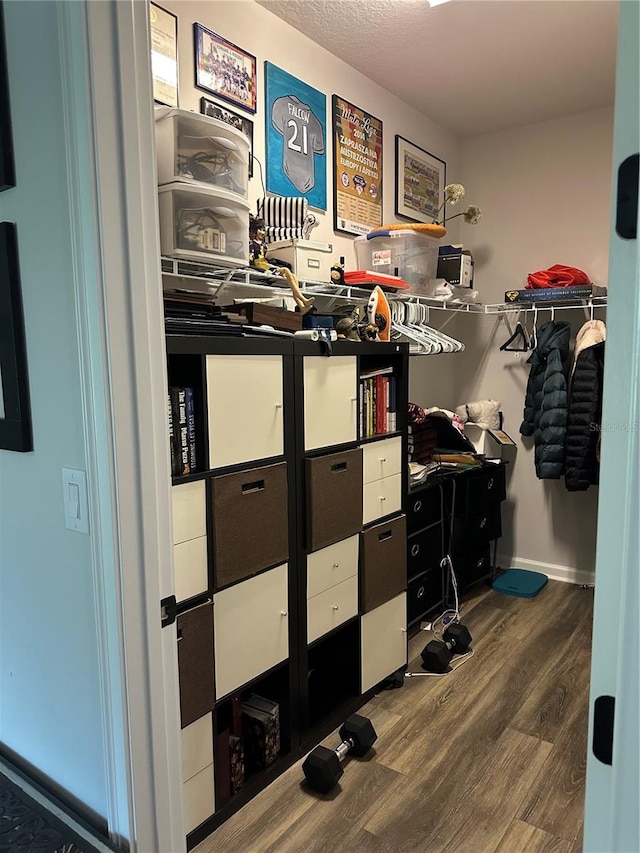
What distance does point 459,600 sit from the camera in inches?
137

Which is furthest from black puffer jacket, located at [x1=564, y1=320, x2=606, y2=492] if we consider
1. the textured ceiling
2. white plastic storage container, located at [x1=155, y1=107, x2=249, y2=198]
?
white plastic storage container, located at [x1=155, y1=107, x2=249, y2=198]

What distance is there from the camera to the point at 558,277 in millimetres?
3449

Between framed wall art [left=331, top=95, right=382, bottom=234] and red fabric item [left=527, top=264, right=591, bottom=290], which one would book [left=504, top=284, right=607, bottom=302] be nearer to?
red fabric item [left=527, top=264, right=591, bottom=290]

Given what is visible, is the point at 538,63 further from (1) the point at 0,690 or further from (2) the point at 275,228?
(1) the point at 0,690

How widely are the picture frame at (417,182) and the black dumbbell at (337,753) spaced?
8.50 feet

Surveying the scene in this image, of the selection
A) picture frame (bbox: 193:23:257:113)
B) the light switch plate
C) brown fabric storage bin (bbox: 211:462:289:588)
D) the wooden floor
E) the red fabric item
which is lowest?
the wooden floor

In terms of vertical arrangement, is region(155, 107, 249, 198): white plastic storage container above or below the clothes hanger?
above

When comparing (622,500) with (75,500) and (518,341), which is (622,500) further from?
(518,341)

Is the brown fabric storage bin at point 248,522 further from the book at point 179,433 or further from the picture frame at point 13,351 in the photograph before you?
the picture frame at point 13,351

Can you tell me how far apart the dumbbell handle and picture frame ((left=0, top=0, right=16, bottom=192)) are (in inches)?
75.9

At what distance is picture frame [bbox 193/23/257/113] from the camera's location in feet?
7.20

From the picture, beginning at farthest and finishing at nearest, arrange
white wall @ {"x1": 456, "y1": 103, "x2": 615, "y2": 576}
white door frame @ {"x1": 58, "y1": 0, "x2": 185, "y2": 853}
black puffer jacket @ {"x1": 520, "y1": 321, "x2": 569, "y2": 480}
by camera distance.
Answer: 1. white wall @ {"x1": 456, "y1": 103, "x2": 615, "y2": 576}
2. black puffer jacket @ {"x1": 520, "y1": 321, "x2": 569, "y2": 480}
3. white door frame @ {"x1": 58, "y1": 0, "x2": 185, "y2": 853}

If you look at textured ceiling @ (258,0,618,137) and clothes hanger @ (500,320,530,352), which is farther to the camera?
clothes hanger @ (500,320,530,352)

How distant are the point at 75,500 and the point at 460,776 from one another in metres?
1.71
